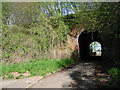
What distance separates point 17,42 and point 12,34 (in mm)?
871

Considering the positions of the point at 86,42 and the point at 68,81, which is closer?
the point at 68,81

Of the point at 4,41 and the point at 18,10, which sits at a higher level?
the point at 18,10

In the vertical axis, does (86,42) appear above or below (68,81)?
above

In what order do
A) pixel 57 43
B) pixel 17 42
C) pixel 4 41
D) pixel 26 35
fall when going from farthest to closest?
1. pixel 57 43
2. pixel 26 35
3. pixel 17 42
4. pixel 4 41

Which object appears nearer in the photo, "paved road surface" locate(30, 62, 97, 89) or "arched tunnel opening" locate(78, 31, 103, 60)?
"paved road surface" locate(30, 62, 97, 89)

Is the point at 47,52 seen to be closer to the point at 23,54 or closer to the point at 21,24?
the point at 23,54

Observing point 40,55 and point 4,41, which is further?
point 40,55

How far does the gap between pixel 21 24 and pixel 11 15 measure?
159 centimetres

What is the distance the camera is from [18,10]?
43.2 ft

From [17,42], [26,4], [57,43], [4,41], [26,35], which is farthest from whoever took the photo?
[26,4]

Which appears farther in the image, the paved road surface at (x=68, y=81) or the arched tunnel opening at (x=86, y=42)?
the arched tunnel opening at (x=86, y=42)

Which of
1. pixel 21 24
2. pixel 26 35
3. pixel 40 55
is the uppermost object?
pixel 21 24

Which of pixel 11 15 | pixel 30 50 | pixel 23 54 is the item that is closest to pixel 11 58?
pixel 23 54

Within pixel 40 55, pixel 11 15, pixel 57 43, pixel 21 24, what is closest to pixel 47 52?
pixel 40 55
